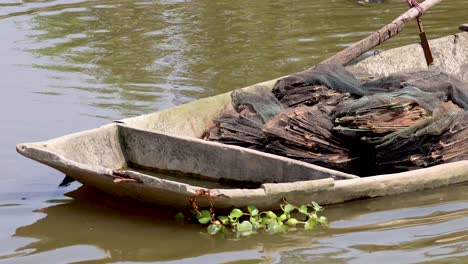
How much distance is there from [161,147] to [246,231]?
1.08 meters

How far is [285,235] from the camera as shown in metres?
5.17

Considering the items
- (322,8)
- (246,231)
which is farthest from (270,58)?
(246,231)

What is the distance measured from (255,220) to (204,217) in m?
0.27

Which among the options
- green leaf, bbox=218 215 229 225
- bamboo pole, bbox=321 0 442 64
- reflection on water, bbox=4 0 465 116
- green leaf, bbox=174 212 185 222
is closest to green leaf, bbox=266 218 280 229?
green leaf, bbox=218 215 229 225

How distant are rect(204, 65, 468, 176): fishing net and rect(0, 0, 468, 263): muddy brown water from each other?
32 centimetres

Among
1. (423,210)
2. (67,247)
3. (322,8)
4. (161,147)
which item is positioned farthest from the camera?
(322,8)

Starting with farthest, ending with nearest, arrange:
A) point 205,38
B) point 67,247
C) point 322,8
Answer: point 322,8
point 205,38
point 67,247

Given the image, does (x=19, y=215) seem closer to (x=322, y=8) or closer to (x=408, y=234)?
(x=408, y=234)

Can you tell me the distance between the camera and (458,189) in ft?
18.9

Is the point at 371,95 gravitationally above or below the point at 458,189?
above

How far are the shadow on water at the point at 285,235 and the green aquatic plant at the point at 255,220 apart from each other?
0.18 feet

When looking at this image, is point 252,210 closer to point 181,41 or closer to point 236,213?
point 236,213

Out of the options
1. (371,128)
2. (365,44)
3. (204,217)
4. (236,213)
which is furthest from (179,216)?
(365,44)

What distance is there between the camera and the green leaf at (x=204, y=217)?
203 inches
